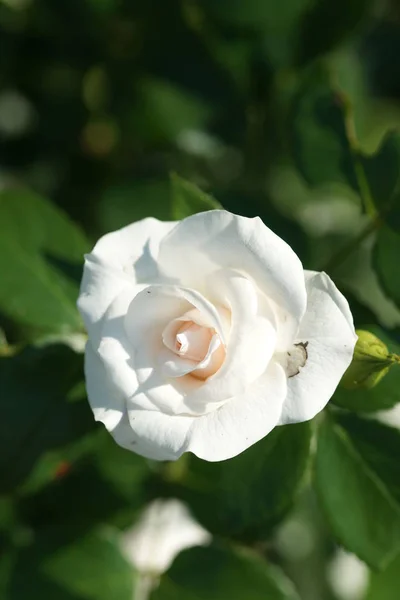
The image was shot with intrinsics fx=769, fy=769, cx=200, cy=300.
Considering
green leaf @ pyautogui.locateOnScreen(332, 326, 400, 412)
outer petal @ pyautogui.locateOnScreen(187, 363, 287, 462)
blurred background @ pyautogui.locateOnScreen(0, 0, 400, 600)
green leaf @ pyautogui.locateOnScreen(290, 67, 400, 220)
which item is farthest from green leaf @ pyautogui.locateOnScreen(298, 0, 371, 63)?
outer petal @ pyautogui.locateOnScreen(187, 363, 287, 462)

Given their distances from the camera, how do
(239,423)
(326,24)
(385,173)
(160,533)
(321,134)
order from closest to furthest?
1. (239,423)
2. (385,173)
3. (321,134)
4. (326,24)
5. (160,533)

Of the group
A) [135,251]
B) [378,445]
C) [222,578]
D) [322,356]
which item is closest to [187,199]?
[135,251]

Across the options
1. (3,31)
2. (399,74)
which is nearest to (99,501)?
(3,31)

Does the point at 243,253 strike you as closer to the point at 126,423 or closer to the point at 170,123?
the point at 126,423

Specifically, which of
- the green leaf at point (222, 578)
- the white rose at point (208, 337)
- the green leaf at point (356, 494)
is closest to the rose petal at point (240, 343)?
the white rose at point (208, 337)

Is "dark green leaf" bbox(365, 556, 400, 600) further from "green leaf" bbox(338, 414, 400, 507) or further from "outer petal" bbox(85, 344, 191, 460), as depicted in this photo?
"outer petal" bbox(85, 344, 191, 460)

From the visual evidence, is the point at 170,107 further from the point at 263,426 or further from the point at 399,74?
the point at 263,426
